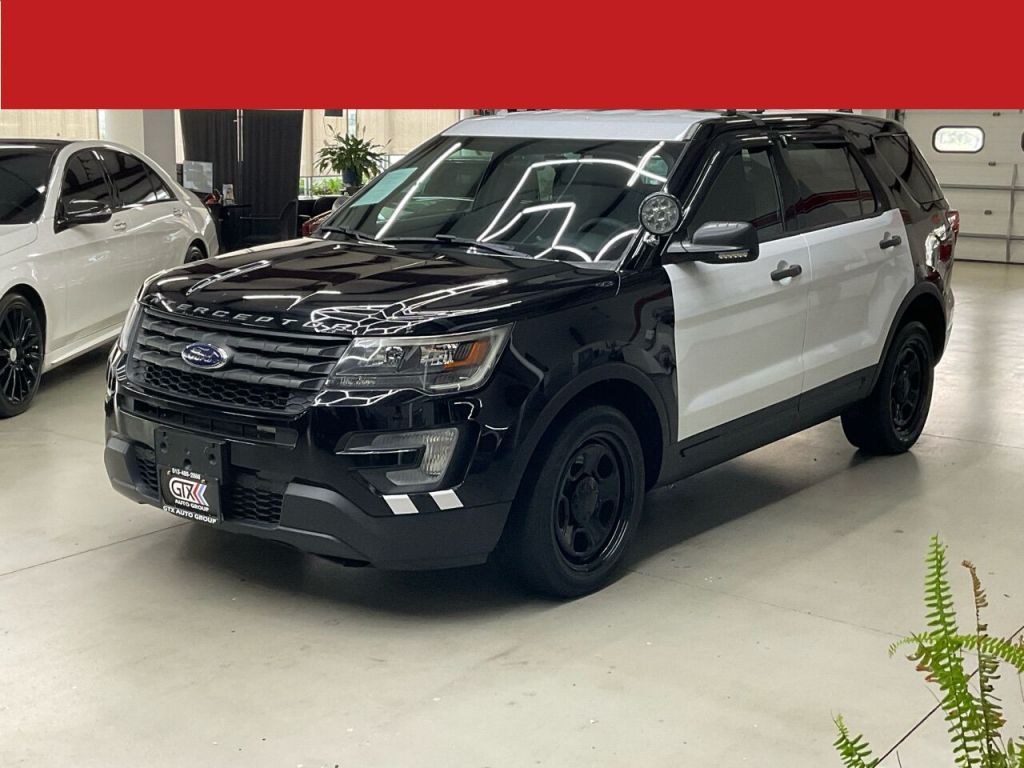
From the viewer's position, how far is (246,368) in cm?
416

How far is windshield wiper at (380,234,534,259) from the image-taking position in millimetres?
4762

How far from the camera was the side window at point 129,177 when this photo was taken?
8.23 metres

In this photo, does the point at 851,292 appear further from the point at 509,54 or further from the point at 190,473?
the point at 509,54

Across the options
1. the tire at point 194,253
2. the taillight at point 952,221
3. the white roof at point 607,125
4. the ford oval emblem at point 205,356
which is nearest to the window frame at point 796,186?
the white roof at point 607,125

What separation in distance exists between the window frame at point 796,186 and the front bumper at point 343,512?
203cm

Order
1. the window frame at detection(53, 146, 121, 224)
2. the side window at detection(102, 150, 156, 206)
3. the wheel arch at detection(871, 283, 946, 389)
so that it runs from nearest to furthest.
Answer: the wheel arch at detection(871, 283, 946, 389), the window frame at detection(53, 146, 121, 224), the side window at detection(102, 150, 156, 206)

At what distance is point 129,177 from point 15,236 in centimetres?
147

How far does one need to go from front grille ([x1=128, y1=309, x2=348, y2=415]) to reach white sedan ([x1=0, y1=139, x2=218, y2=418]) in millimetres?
2978

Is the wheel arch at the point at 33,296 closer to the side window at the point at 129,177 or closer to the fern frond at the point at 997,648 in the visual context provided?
the side window at the point at 129,177

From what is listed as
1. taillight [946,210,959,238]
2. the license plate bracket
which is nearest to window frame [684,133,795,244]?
taillight [946,210,959,238]

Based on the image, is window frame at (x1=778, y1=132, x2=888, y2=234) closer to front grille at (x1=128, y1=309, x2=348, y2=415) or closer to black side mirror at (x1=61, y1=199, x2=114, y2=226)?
front grille at (x1=128, y1=309, x2=348, y2=415)

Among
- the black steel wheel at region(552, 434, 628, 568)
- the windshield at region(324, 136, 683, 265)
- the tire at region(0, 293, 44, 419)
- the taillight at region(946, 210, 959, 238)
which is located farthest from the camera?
the tire at region(0, 293, 44, 419)

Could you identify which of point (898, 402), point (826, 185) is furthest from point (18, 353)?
point (898, 402)

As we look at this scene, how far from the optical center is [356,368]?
4043 mm
